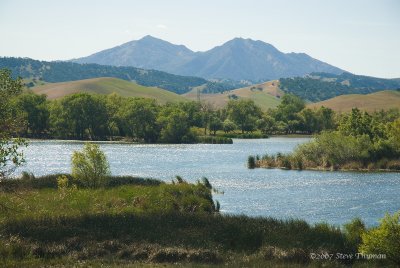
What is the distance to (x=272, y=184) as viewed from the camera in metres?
75.6

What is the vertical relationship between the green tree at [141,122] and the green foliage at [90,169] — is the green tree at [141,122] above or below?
above

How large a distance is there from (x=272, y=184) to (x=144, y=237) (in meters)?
45.7

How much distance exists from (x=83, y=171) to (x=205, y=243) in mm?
22210

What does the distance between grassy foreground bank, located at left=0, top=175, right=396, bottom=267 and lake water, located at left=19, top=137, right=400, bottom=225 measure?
607 inches

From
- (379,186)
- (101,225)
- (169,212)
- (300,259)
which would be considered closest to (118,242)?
(101,225)

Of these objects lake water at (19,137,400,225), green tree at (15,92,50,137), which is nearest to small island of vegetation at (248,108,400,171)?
lake water at (19,137,400,225)

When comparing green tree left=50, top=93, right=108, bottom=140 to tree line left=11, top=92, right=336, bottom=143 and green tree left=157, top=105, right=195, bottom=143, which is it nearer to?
tree line left=11, top=92, right=336, bottom=143

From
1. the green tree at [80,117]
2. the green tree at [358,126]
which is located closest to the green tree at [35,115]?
the green tree at [80,117]

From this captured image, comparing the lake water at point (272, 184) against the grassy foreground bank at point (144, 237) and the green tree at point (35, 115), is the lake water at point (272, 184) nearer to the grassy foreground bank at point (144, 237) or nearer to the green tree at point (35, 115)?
the grassy foreground bank at point (144, 237)

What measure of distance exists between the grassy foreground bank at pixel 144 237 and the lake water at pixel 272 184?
15.4 metres

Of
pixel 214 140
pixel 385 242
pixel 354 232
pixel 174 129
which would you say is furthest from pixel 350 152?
pixel 174 129

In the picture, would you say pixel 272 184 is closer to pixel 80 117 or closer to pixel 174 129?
pixel 174 129

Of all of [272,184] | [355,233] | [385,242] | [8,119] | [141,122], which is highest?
[141,122]

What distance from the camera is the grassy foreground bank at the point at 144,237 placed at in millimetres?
28141
